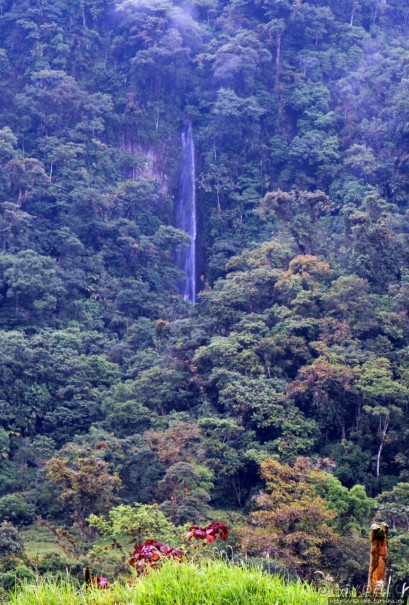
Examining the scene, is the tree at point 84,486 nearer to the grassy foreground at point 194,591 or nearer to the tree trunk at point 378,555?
the grassy foreground at point 194,591

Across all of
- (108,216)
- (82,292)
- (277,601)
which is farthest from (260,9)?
(277,601)

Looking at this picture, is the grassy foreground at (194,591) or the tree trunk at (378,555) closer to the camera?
the tree trunk at (378,555)

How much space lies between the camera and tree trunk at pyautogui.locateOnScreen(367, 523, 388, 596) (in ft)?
9.10

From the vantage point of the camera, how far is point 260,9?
103 feet

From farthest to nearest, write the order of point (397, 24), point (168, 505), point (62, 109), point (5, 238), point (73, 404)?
point (397, 24)
point (62, 109)
point (5, 238)
point (73, 404)
point (168, 505)

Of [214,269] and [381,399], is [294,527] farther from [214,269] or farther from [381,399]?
[214,269]

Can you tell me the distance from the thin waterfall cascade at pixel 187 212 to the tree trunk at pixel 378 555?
2487cm

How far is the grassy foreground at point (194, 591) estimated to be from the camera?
317cm

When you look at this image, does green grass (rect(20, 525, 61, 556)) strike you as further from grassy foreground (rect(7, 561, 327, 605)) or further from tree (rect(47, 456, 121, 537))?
grassy foreground (rect(7, 561, 327, 605))

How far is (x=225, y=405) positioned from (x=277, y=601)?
1383cm

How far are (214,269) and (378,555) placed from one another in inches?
955

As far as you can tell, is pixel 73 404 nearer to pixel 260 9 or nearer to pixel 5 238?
pixel 5 238

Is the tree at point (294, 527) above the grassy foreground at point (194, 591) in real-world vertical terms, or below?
below

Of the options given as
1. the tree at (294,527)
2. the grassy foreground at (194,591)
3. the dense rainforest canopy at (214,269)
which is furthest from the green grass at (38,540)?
the grassy foreground at (194,591)
